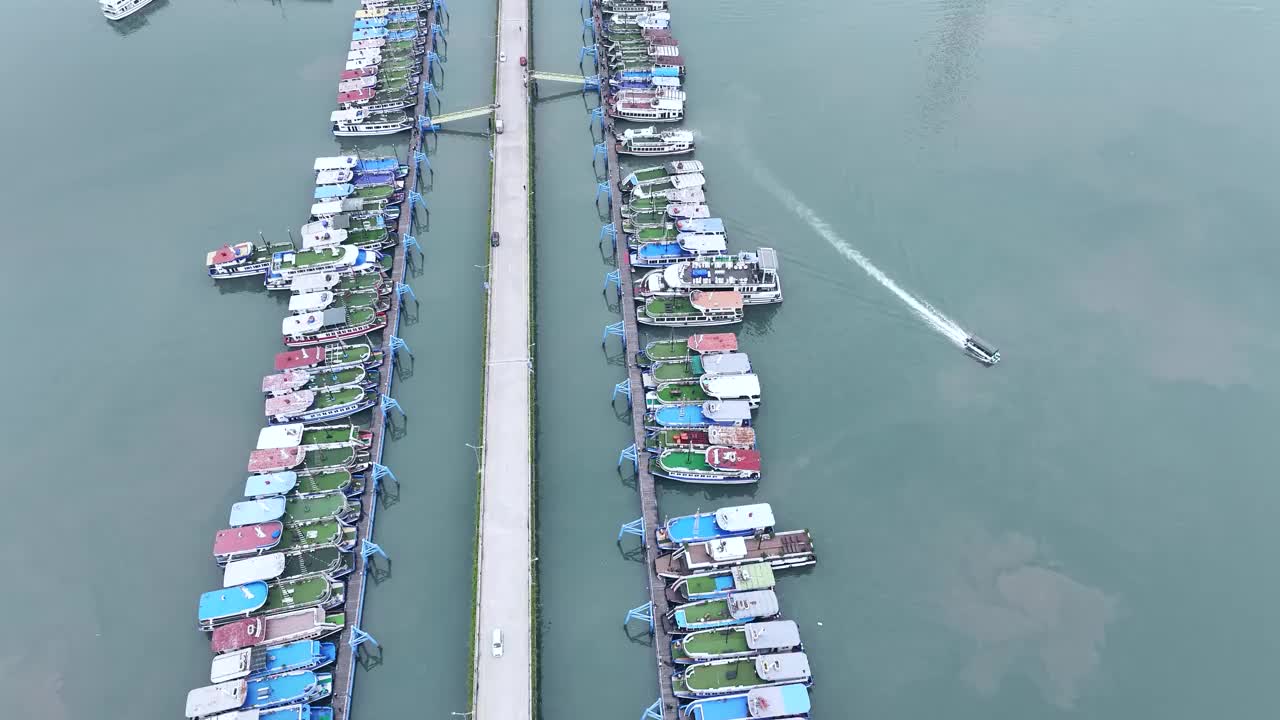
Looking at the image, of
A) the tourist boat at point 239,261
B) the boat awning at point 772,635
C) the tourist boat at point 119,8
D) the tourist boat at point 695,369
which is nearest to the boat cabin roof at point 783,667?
the boat awning at point 772,635

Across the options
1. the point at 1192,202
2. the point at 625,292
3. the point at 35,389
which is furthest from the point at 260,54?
the point at 1192,202

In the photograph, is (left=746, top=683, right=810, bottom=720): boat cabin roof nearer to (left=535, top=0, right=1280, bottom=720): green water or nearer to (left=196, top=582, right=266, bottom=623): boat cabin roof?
(left=535, top=0, right=1280, bottom=720): green water

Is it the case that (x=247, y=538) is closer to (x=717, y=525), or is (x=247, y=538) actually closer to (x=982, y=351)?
(x=717, y=525)

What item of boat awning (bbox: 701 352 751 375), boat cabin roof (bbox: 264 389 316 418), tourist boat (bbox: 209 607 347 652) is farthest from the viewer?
boat awning (bbox: 701 352 751 375)

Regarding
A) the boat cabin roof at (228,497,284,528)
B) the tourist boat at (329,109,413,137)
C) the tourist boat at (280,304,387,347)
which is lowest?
the boat cabin roof at (228,497,284,528)

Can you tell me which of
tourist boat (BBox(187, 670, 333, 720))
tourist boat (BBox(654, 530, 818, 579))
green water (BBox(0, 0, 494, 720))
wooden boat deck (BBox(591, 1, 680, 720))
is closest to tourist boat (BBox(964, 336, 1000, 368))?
tourist boat (BBox(654, 530, 818, 579))

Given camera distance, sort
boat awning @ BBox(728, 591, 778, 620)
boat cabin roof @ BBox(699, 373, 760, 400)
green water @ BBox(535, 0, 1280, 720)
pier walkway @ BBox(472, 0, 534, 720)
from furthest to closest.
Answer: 1. boat cabin roof @ BBox(699, 373, 760, 400)
2. green water @ BBox(535, 0, 1280, 720)
3. boat awning @ BBox(728, 591, 778, 620)
4. pier walkway @ BBox(472, 0, 534, 720)

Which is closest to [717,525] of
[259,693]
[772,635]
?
[772,635]
